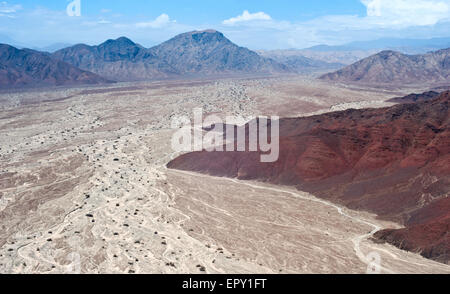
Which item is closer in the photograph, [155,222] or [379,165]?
[155,222]

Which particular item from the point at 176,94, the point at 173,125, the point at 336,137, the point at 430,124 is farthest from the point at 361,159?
the point at 176,94

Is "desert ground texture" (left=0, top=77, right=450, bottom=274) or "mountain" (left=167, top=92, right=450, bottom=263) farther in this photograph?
"mountain" (left=167, top=92, right=450, bottom=263)

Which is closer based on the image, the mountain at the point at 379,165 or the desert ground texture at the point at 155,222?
the desert ground texture at the point at 155,222

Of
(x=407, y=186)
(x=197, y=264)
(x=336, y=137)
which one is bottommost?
(x=197, y=264)

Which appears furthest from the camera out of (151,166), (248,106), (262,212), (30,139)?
(248,106)

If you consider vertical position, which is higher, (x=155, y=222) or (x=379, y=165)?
(x=379, y=165)

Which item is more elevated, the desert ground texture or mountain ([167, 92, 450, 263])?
mountain ([167, 92, 450, 263])

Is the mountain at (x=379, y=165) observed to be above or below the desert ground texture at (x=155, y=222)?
above

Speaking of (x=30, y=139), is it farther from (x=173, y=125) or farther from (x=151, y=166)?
(x=151, y=166)
